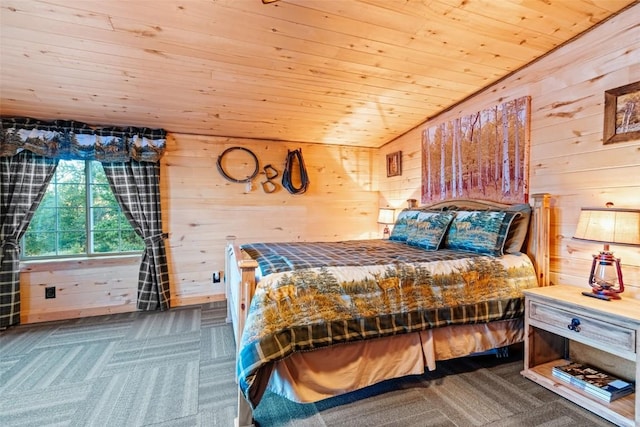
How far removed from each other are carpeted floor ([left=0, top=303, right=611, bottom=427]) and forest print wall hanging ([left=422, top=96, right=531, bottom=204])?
4.57ft

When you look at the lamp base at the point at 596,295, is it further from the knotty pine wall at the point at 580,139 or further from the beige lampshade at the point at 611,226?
the beige lampshade at the point at 611,226

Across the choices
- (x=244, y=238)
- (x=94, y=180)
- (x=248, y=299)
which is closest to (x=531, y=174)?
(x=248, y=299)

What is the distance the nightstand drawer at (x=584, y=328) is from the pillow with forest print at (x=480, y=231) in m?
0.46

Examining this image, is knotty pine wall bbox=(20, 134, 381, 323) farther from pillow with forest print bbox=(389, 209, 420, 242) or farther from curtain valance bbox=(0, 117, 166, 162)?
pillow with forest print bbox=(389, 209, 420, 242)

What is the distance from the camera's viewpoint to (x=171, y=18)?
1.81 m

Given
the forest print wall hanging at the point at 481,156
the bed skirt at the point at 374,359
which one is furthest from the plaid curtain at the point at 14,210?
the forest print wall hanging at the point at 481,156

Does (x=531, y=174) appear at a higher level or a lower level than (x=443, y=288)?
higher

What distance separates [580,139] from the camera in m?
2.15

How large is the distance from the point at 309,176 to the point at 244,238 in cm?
118

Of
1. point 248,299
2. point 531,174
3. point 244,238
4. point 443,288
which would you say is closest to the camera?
point 248,299

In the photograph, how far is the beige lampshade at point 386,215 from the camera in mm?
4009

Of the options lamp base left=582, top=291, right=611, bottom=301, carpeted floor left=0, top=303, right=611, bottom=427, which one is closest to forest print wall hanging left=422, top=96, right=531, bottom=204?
lamp base left=582, top=291, right=611, bottom=301

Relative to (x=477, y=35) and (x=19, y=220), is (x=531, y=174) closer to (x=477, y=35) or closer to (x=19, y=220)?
(x=477, y=35)

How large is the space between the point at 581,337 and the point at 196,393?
232 cm
